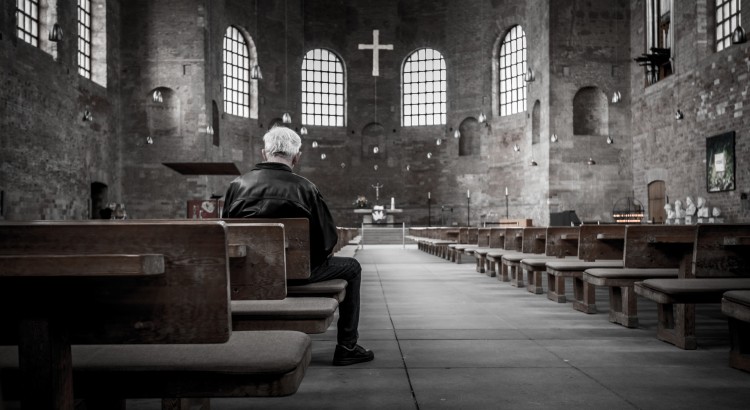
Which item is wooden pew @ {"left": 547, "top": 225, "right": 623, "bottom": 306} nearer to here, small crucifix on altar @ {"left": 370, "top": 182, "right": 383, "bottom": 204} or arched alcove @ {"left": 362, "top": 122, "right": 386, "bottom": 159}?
small crucifix on altar @ {"left": 370, "top": 182, "right": 383, "bottom": 204}

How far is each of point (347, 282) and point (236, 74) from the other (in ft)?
70.4

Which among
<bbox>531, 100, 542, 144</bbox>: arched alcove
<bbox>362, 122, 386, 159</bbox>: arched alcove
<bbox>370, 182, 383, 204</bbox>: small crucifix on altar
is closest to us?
<bbox>531, 100, 542, 144</bbox>: arched alcove

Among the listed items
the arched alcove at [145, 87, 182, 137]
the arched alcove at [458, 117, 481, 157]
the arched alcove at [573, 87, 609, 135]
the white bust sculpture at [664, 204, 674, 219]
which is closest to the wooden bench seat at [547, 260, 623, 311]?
the white bust sculpture at [664, 204, 674, 219]

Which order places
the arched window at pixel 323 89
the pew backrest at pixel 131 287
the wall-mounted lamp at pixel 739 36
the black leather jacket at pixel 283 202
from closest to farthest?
the pew backrest at pixel 131 287, the black leather jacket at pixel 283 202, the wall-mounted lamp at pixel 739 36, the arched window at pixel 323 89

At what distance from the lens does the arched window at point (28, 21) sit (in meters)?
13.6

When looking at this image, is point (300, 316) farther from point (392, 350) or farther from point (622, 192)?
point (622, 192)

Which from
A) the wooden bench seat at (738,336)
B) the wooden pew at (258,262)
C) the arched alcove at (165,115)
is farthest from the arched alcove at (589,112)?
the wooden pew at (258,262)

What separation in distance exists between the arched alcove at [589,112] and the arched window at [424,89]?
297 inches

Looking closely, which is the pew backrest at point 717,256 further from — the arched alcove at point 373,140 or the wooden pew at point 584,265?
the arched alcove at point 373,140

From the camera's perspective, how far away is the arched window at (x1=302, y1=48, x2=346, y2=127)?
2702 centimetres

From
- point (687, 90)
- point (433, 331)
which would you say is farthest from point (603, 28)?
point (433, 331)

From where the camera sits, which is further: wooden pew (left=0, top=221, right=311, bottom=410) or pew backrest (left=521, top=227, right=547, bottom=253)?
pew backrest (left=521, top=227, right=547, bottom=253)

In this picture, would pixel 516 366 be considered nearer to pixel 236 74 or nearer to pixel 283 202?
pixel 283 202

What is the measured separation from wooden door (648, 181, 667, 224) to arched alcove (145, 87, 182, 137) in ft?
46.7
